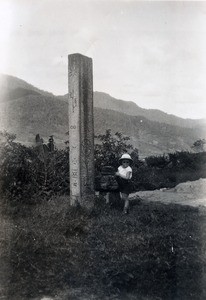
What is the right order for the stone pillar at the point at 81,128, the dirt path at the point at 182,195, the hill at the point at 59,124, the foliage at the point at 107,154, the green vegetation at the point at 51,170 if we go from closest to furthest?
the stone pillar at the point at 81,128
the green vegetation at the point at 51,170
the dirt path at the point at 182,195
the foliage at the point at 107,154
the hill at the point at 59,124

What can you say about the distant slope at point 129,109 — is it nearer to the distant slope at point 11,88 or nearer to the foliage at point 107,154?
the distant slope at point 11,88

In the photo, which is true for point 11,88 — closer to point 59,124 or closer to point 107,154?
point 59,124

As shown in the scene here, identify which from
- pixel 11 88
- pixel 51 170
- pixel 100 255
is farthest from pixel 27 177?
pixel 11 88

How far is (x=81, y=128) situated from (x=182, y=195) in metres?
4.08

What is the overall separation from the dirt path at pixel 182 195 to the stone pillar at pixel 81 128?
91.4 inches

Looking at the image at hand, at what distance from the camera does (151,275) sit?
4.49 metres

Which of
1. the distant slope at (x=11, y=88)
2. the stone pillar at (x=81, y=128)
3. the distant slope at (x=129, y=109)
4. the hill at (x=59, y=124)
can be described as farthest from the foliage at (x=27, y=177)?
the distant slope at (x=129, y=109)

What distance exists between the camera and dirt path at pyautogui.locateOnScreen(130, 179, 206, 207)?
9.16 metres

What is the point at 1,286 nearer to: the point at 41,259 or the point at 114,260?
the point at 41,259

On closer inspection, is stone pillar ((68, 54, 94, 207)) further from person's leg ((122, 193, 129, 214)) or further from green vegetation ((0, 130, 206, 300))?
person's leg ((122, 193, 129, 214))

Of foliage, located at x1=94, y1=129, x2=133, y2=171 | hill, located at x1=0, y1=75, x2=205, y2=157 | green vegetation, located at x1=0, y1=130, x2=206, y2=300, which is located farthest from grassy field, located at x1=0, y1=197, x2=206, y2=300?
hill, located at x1=0, y1=75, x2=205, y2=157

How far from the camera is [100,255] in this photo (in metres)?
5.04

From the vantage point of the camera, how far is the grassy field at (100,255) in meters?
4.07

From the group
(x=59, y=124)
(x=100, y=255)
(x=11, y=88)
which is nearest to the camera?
(x=100, y=255)
